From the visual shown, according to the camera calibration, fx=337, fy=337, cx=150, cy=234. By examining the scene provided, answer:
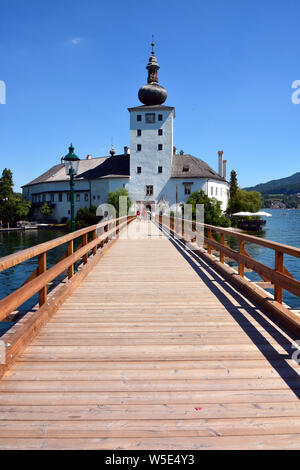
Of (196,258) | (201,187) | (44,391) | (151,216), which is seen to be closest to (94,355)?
(44,391)

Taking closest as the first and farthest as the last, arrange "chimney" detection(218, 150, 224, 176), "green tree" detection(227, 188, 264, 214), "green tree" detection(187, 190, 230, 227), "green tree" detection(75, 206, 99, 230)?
"green tree" detection(187, 190, 230, 227)
"green tree" detection(75, 206, 99, 230)
"green tree" detection(227, 188, 264, 214)
"chimney" detection(218, 150, 224, 176)

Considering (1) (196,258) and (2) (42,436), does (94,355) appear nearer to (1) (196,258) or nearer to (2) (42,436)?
(2) (42,436)

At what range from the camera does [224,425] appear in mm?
2426

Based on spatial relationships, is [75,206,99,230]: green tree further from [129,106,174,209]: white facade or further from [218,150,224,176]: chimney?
[218,150,224,176]: chimney

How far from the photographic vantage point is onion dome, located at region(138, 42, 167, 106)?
199 feet

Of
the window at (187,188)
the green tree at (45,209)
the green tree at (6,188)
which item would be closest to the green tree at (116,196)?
the window at (187,188)

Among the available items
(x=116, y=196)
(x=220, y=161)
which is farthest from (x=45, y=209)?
(x=220, y=161)

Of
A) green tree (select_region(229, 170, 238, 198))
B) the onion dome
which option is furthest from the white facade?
green tree (select_region(229, 170, 238, 198))

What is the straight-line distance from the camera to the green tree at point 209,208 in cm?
5380

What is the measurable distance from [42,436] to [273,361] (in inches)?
89.9

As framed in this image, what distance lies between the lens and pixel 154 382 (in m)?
3.02

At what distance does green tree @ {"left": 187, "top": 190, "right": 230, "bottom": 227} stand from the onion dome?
19137 millimetres

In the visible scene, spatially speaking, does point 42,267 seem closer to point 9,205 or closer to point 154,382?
point 154,382

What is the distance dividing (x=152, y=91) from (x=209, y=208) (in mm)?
24041
